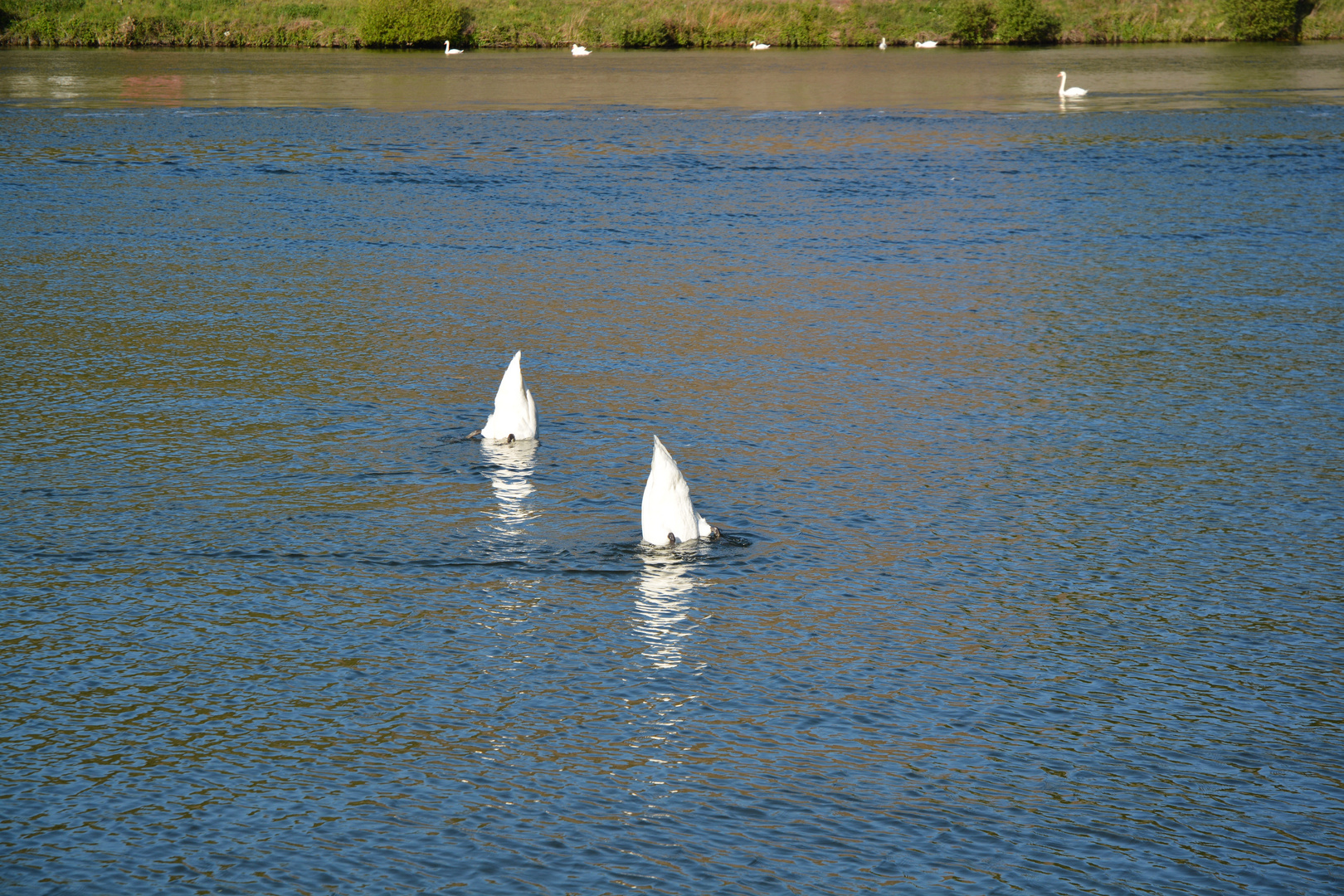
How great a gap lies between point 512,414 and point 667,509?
1902 mm

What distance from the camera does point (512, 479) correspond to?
768 cm

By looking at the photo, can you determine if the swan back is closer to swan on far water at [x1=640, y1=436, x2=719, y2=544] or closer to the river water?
swan on far water at [x1=640, y1=436, x2=719, y2=544]

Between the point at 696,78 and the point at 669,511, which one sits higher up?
the point at 696,78

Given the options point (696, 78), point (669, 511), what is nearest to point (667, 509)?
point (669, 511)

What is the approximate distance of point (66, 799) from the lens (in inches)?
179

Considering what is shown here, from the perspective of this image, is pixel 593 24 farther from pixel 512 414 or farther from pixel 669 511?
pixel 669 511

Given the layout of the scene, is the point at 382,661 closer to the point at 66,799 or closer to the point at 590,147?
the point at 66,799

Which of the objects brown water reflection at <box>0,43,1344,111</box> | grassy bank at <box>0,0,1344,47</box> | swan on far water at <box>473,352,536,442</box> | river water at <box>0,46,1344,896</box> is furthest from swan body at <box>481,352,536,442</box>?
grassy bank at <box>0,0,1344,47</box>

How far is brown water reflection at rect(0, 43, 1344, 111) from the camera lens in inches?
1271

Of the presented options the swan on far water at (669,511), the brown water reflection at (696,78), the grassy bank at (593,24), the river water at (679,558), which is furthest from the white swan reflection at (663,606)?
the grassy bank at (593,24)

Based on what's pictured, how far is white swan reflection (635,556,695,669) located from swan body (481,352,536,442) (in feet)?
5.98

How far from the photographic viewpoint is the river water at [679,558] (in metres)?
4.41

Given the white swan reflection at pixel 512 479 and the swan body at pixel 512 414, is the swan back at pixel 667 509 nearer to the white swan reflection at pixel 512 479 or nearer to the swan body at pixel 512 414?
the white swan reflection at pixel 512 479

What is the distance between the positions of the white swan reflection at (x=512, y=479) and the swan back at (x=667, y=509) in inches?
28.9
